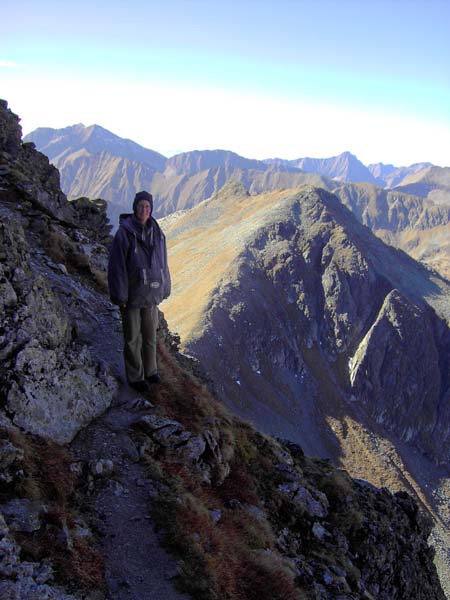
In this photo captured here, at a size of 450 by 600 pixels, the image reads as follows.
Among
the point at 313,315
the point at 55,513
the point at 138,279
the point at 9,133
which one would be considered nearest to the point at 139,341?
the point at 138,279

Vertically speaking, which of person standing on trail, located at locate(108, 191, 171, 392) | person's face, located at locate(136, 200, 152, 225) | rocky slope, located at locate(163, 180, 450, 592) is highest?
person's face, located at locate(136, 200, 152, 225)

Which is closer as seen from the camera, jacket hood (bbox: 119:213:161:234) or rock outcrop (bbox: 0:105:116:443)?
rock outcrop (bbox: 0:105:116:443)

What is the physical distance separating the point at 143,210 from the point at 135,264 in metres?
1.16

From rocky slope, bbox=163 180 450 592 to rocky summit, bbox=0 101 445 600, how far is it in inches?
2121

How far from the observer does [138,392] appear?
10.8 metres

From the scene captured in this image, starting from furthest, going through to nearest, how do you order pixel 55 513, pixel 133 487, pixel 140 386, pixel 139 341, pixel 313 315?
pixel 313 315, pixel 140 386, pixel 139 341, pixel 133 487, pixel 55 513

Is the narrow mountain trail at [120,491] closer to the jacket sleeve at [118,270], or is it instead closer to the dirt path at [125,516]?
the dirt path at [125,516]

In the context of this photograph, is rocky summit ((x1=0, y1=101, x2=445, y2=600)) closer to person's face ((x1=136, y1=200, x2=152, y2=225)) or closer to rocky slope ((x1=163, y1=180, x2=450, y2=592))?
person's face ((x1=136, y1=200, x2=152, y2=225))

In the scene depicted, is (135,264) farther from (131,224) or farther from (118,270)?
(131,224)

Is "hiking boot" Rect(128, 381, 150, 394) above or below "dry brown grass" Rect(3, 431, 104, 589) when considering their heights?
above

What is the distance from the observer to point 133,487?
8.12 meters

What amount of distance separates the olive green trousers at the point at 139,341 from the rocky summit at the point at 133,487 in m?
0.49

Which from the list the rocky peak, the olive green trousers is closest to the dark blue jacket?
the olive green trousers

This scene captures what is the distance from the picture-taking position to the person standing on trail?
9812mm
